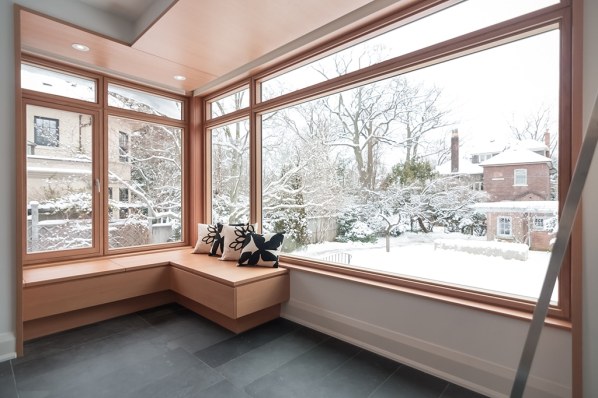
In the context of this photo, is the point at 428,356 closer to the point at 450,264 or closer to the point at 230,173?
the point at 450,264

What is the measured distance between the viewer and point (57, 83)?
3.14 metres

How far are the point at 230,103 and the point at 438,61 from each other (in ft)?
8.25

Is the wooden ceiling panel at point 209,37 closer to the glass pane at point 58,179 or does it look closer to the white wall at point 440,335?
the glass pane at point 58,179

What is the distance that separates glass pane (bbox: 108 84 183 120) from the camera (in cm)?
355

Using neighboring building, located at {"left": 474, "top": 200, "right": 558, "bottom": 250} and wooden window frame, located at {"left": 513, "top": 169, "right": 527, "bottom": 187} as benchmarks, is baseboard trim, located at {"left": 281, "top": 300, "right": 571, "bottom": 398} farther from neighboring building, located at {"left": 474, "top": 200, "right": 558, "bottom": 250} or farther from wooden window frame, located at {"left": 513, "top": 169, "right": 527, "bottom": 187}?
wooden window frame, located at {"left": 513, "top": 169, "right": 527, "bottom": 187}

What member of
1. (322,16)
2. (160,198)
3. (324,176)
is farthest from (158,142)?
(322,16)

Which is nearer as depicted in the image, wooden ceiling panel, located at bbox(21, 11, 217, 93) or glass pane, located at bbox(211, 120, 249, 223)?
wooden ceiling panel, located at bbox(21, 11, 217, 93)

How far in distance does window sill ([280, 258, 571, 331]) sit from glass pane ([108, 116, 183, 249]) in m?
A: 1.93

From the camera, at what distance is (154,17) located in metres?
2.53

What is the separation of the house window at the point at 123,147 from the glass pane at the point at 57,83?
17.9 inches
